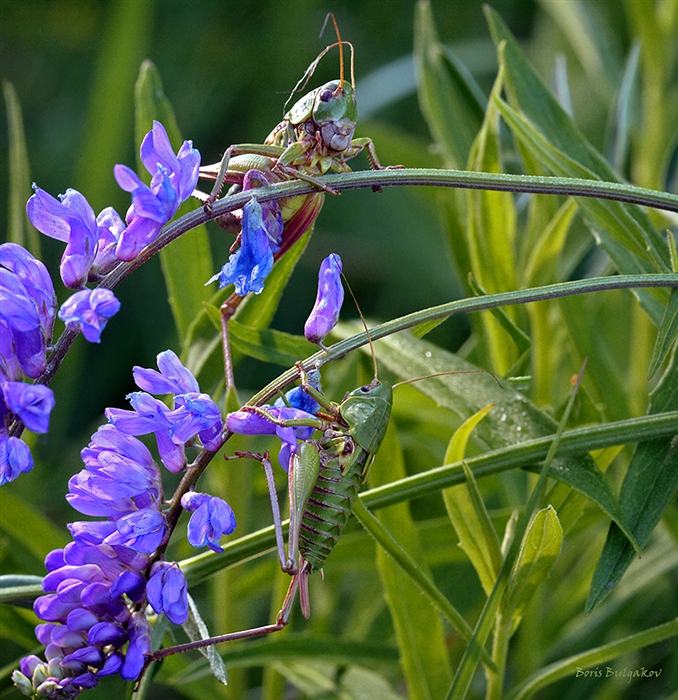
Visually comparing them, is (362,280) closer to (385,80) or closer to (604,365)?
(385,80)

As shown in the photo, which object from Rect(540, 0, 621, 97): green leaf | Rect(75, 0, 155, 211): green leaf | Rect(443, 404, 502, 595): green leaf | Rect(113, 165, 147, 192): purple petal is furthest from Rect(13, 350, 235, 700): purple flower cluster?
Rect(75, 0, 155, 211): green leaf

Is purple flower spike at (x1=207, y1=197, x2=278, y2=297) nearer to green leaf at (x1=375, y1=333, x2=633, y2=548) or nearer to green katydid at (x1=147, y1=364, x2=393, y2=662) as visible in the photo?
green katydid at (x1=147, y1=364, x2=393, y2=662)

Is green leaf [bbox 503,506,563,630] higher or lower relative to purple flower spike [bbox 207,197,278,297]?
lower

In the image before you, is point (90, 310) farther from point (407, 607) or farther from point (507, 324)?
point (407, 607)

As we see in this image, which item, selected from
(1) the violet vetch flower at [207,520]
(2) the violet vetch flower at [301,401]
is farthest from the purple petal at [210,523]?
(2) the violet vetch flower at [301,401]

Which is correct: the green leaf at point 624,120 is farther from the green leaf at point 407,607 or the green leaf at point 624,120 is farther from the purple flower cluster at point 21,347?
the purple flower cluster at point 21,347

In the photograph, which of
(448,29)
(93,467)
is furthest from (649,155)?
(448,29)

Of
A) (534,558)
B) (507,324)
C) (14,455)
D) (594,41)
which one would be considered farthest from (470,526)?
(594,41)
